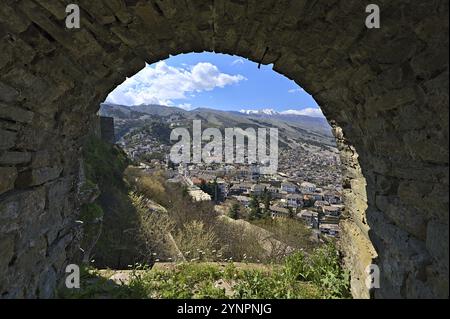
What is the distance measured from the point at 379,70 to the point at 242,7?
4.05 feet

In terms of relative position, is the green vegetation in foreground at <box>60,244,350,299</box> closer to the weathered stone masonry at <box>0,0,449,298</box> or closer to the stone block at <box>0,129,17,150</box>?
the weathered stone masonry at <box>0,0,449,298</box>

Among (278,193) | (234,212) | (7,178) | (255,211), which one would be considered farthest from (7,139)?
(278,193)

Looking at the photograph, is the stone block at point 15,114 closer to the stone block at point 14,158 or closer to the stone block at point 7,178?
the stone block at point 14,158

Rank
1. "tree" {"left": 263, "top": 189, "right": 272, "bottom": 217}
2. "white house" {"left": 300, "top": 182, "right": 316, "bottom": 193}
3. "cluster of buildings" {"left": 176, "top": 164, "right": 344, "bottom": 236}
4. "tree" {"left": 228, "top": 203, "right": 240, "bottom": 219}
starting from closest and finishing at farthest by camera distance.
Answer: "tree" {"left": 228, "top": 203, "right": 240, "bottom": 219}
"tree" {"left": 263, "top": 189, "right": 272, "bottom": 217}
"cluster of buildings" {"left": 176, "top": 164, "right": 344, "bottom": 236}
"white house" {"left": 300, "top": 182, "right": 316, "bottom": 193}

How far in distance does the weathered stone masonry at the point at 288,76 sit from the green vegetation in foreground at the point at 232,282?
0.64m

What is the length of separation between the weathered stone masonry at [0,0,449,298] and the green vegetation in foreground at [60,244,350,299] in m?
0.64

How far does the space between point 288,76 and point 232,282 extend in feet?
10.2

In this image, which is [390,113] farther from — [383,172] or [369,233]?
[369,233]

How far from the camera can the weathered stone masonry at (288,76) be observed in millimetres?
2023

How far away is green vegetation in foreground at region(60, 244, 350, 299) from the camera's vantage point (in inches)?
160

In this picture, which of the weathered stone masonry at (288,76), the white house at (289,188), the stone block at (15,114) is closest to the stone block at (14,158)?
the weathered stone masonry at (288,76)

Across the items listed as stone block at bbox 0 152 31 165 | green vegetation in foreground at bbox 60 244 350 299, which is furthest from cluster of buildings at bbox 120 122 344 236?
stone block at bbox 0 152 31 165
